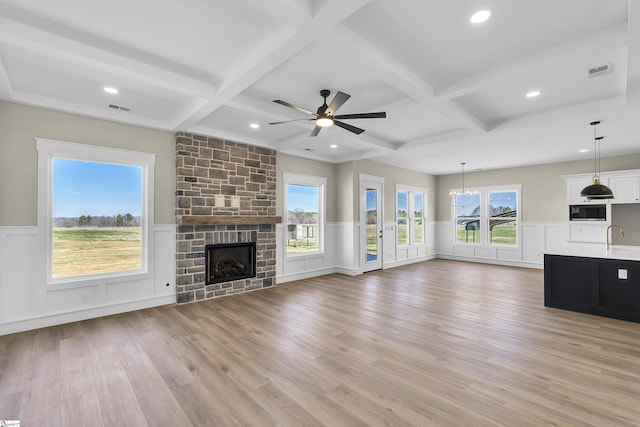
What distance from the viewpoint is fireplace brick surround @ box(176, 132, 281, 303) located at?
Answer: 4.94 meters

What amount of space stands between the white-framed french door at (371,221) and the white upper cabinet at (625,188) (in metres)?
5.11

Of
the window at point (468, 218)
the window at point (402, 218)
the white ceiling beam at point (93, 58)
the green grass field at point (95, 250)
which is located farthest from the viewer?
the window at point (468, 218)

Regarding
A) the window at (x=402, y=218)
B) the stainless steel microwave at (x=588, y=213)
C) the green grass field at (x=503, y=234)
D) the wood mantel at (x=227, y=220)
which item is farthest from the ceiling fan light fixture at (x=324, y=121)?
the green grass field at (x=503, y=234)

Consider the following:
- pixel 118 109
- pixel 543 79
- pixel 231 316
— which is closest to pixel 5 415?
pixel 231 316

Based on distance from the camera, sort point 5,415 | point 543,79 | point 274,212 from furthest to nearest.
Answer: point 274,212, point 543,79, point 5,415

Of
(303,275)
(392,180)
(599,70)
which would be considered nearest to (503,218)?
(392,180)

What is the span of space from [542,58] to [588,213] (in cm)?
602

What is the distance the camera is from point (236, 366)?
111 inches

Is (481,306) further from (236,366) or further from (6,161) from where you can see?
(6,161)

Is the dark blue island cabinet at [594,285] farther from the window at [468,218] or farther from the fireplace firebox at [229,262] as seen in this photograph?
the fireplace firebox at [229,262]

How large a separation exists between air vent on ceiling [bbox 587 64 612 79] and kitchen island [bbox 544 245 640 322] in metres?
2.58

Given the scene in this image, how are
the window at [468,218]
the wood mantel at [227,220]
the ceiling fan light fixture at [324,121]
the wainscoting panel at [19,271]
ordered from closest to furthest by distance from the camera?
1. the ceiling fan light fixture at [324,121]
2. the wainscoting panel at [19,271]
3. the wood mantel at [227,220]
4. the window at [468,218]

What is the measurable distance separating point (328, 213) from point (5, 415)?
6.04m

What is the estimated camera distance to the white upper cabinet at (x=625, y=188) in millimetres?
6332
